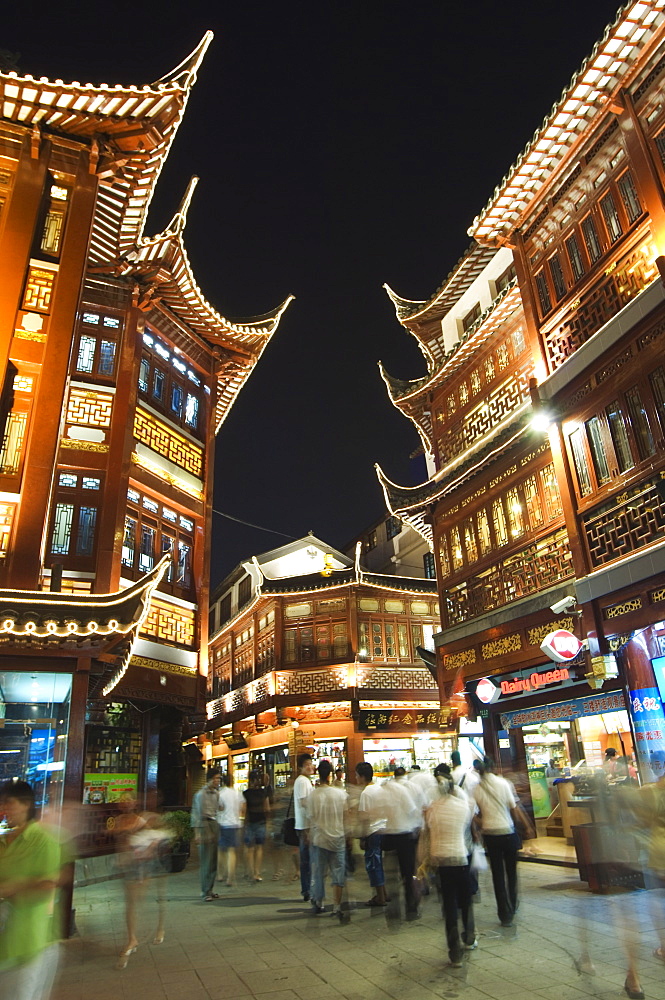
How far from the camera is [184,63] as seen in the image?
13750mm

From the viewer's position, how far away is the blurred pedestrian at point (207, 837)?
10117 millimetres

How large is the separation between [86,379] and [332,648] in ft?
51.5

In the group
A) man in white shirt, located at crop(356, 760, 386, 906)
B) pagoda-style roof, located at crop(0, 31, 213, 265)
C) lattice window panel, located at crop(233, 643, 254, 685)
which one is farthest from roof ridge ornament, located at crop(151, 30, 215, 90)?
lattice window panel, located at crop(233, 643, 254, 685)

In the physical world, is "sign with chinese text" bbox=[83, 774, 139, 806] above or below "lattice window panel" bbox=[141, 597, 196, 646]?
below

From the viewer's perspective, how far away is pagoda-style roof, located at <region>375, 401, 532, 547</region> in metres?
14.0

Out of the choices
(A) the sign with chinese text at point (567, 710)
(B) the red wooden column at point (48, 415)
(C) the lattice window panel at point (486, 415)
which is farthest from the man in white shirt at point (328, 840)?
(C) the lattice window panel at point (486, 415)

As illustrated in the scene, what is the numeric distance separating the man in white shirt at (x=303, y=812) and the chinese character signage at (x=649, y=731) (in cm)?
542

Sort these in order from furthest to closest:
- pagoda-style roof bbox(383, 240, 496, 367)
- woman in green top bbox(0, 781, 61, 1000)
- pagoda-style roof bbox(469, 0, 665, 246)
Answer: pagoda-style roof bbox(383, 240, 496, 367)
pagoda-style roof bbox(469, 0, 665, 246)
woman in green top bbox(0, 781, 61, 1000)

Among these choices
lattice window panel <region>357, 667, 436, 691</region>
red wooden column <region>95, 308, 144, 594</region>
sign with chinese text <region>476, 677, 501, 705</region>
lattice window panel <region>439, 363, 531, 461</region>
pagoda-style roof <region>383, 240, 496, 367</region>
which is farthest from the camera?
lattice window panel <region>357, 667, 436, 691</region>

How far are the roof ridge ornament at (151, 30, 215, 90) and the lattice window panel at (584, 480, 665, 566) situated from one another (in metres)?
12.0

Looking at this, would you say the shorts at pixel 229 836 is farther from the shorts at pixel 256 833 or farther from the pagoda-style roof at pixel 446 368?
the pagoda-style roof at pixel 446 368

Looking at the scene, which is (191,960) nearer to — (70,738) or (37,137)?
(70,738)

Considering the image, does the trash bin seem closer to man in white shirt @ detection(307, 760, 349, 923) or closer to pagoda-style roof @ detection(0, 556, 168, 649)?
man in white shirt @ detection(307, 760, 349, 923)

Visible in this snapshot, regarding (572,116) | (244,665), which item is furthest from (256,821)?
(244,665)
